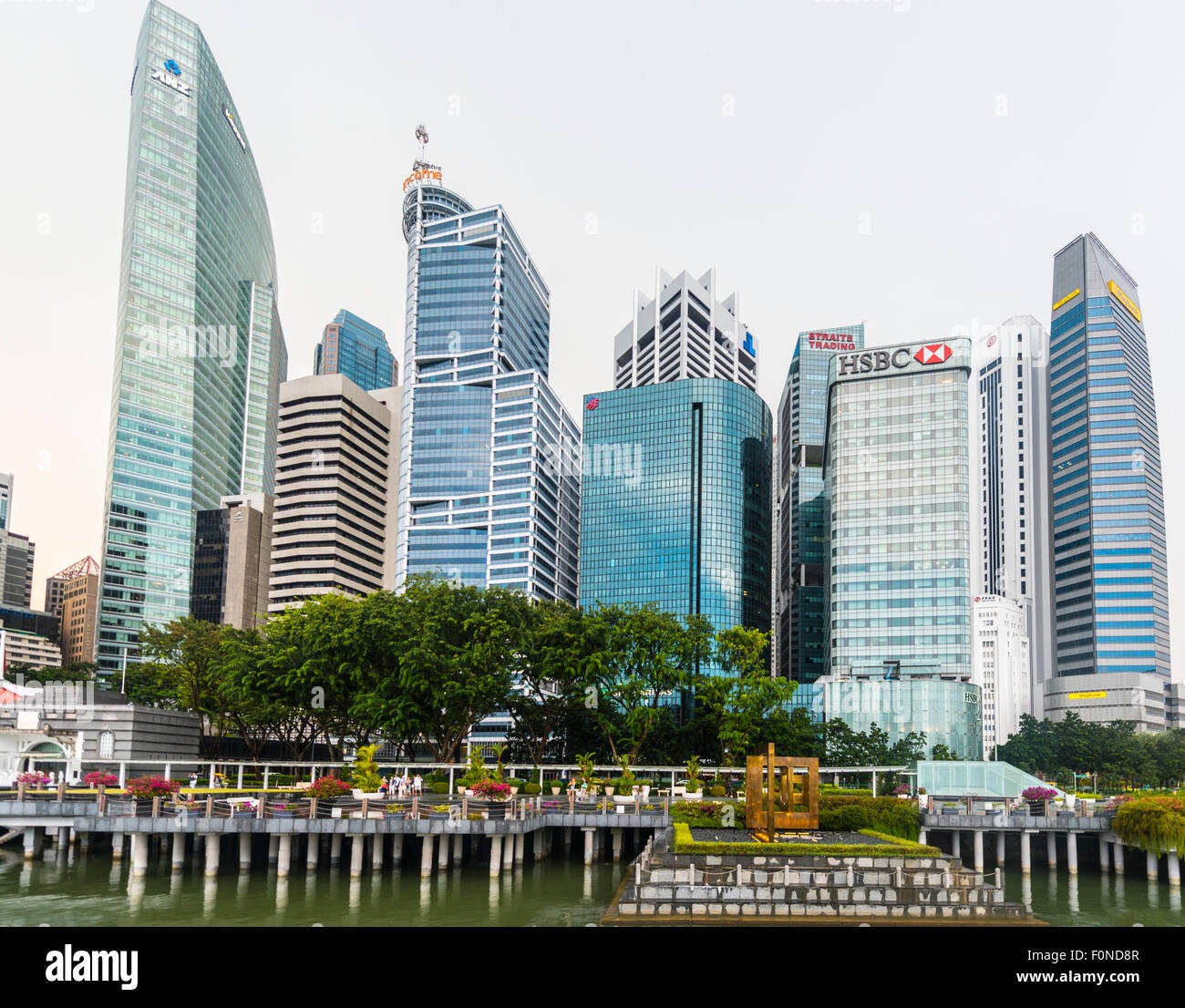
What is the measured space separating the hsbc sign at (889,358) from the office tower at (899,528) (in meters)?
0.13

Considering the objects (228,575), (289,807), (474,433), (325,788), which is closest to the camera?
(289,807)

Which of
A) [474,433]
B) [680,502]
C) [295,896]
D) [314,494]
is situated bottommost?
[295,896]

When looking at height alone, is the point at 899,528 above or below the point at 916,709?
above

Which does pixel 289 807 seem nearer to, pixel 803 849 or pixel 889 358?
pixel 803 849

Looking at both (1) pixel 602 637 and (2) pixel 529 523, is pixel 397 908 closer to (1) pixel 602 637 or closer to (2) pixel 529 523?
(1) pixel 602 637

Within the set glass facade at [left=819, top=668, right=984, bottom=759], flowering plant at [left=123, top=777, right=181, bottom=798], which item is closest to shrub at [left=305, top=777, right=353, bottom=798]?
flowering plant at [left=123, top=777, right=181, bottom=798]

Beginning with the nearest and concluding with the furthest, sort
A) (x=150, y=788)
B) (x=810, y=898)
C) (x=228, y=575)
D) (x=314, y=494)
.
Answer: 1. (x=810, y=898)
2. (x=150, y=788)
3. (x=314, y=494)
4. (x=228, y=575)

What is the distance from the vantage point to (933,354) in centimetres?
13738

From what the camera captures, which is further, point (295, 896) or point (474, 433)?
point (474, 433)

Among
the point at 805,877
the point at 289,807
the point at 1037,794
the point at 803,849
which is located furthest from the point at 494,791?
the point at 1037,794

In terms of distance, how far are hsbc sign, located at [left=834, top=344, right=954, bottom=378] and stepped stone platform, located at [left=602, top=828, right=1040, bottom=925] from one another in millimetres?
115623

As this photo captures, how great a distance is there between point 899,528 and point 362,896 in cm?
10978
